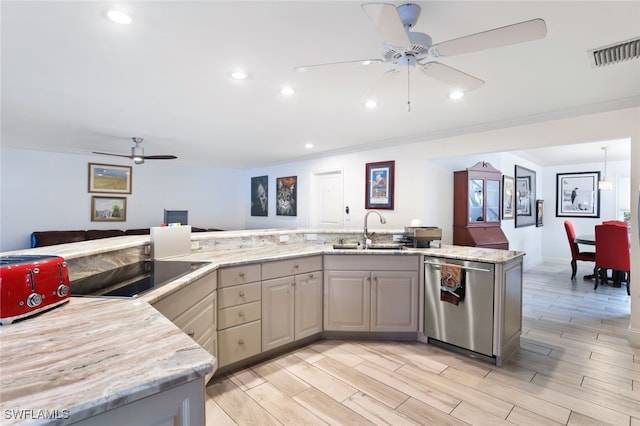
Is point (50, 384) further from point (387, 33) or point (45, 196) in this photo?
point (45, 196)

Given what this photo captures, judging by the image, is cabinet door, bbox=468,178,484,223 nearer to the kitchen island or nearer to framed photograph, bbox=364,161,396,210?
framed photograph, bbox=364,161,396,210

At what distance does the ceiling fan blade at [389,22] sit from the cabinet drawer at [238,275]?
187 centimetres

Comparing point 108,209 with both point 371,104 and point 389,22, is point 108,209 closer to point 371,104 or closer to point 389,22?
point 371,104

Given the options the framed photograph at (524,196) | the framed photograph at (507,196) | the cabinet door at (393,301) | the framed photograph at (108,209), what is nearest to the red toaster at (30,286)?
the cabinet door at (393,301)

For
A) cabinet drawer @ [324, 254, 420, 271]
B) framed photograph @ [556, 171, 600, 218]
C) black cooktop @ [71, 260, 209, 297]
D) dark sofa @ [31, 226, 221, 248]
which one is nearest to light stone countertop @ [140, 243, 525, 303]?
cabinet drawer @ [324, 254, 420, 271]

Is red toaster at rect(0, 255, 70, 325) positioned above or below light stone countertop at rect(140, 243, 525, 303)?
above

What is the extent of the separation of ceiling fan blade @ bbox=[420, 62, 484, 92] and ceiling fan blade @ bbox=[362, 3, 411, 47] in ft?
0.99

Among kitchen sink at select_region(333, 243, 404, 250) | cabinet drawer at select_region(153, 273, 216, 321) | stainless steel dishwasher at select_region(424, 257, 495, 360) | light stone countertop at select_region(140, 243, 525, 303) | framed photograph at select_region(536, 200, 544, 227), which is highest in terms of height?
framed photograph at select_region(536, 200, 544, 227)

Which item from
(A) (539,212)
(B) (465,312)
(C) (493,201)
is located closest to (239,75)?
(B) (465,312)

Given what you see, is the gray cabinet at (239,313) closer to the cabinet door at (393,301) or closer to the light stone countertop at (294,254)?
the light stone countertop at (294,254)

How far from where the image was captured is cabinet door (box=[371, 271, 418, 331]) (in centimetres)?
302

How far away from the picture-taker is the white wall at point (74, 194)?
16.7 ft

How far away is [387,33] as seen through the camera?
1.42 meters
